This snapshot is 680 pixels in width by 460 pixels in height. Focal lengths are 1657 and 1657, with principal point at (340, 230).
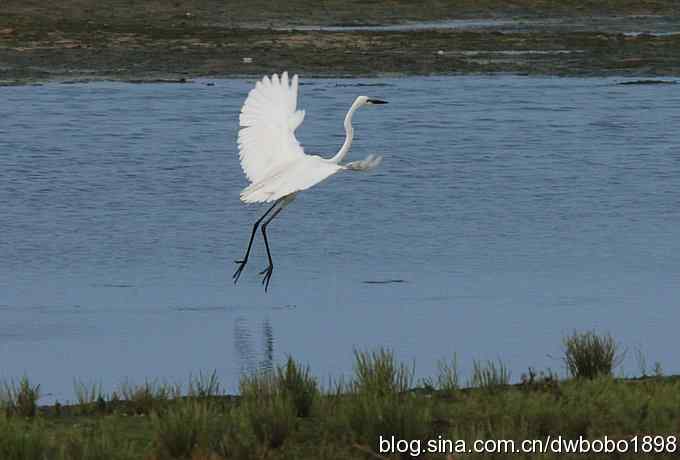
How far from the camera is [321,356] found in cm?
943

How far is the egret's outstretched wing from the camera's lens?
11.9 metres

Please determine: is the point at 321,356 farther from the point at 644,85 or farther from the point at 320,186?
the point at 644,85

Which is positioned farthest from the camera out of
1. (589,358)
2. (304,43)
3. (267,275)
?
(304,43)

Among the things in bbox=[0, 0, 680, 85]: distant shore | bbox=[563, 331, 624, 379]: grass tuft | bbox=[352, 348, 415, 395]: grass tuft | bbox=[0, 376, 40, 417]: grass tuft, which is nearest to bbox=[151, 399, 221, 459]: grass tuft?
bbox=[352, 348, 415, 395]: grass tuft

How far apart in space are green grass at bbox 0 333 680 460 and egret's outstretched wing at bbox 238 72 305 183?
397 centimetres

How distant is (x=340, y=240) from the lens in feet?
44.0

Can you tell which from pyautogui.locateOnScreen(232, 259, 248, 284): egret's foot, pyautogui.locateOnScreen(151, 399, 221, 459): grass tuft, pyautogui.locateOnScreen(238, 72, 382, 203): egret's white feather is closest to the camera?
pyautogui.locateOnScreen(151, 399, 221, 459): grass tuft

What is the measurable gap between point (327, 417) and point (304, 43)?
22.0m

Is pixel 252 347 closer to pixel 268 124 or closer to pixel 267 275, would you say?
pixel 267 275

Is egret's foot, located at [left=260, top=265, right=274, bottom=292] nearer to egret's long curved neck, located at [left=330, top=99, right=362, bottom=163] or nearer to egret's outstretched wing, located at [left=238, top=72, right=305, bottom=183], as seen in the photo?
egret's outstretched wing, located at [left=238, top=72, right=305, bottom=183]

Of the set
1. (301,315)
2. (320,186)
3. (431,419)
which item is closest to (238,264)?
(301,315)

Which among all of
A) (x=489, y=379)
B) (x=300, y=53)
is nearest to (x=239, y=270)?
(x=489, y=379)

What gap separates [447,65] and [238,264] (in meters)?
15.6

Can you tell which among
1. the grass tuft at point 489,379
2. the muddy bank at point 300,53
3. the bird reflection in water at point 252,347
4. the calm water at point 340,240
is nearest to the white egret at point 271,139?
the calm water at point 340,240
